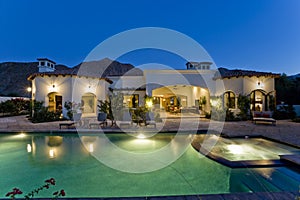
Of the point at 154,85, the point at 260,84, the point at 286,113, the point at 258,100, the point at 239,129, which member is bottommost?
the point at 239,129

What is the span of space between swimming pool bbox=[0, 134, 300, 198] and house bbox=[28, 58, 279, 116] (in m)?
9.39

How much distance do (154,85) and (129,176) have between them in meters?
14.1

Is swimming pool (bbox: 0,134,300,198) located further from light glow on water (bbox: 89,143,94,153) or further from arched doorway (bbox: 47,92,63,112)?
arched doorway (bbox: 47,92,63,112)

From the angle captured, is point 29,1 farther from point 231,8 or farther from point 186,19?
point 231,8

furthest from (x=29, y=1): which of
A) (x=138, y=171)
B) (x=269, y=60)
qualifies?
(x=269, y=60)

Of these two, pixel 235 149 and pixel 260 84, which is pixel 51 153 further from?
pixel 260 84

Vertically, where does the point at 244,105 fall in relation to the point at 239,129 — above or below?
above

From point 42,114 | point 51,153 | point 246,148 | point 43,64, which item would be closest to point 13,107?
point 43,64

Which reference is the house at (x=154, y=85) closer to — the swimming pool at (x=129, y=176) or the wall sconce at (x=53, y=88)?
the wall sconce at (x=53, y=88)

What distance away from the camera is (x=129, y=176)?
519 cm

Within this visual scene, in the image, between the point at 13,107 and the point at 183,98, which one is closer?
the point at 13,107

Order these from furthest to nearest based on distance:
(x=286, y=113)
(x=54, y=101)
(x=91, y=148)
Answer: (x=54, y=101), (x=286, y=113), (x=91, y=148)

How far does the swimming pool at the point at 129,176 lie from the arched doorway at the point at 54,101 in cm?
953

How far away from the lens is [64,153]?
723cm
